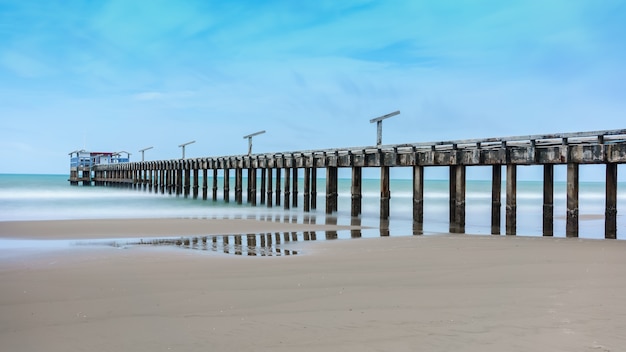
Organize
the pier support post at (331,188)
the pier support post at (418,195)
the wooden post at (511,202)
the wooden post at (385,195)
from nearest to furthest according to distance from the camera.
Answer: the wooden post at (511,202), the pier support post at (418,195), the wooden post at (385,195), the pier support post at (331,188)

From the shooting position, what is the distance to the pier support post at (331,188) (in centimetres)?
2388

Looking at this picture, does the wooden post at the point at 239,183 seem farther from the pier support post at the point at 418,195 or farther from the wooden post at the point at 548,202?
the wooden post at the point at 548,202

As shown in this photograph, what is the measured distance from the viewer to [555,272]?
24.8 feet

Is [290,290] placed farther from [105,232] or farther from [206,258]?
[105,232]

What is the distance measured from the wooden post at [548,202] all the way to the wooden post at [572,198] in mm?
779

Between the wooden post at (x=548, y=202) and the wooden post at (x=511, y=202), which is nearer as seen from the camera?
the wooden post at (x=548, y=202)

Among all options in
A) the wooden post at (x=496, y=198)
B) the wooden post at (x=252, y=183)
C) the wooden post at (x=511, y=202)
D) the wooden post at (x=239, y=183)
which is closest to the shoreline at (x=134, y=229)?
the wooden post at (x=496, y=198)

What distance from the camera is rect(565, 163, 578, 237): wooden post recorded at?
561 inches

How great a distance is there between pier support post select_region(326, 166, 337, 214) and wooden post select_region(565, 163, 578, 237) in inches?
426

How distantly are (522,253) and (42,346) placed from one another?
749 cm

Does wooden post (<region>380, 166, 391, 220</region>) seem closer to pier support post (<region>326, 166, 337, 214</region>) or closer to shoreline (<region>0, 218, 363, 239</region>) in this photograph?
pier support post (<region>326, 166, 337, 214</region>)

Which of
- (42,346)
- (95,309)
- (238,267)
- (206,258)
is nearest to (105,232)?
(206,258)

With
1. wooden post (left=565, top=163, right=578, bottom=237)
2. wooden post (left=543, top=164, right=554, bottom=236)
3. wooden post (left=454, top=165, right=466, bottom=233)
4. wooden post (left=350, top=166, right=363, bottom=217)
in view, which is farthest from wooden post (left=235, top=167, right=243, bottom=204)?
wooden post (left=565, top=163, right=578, bottom=237)

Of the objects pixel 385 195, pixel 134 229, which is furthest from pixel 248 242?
pixel 385 195
